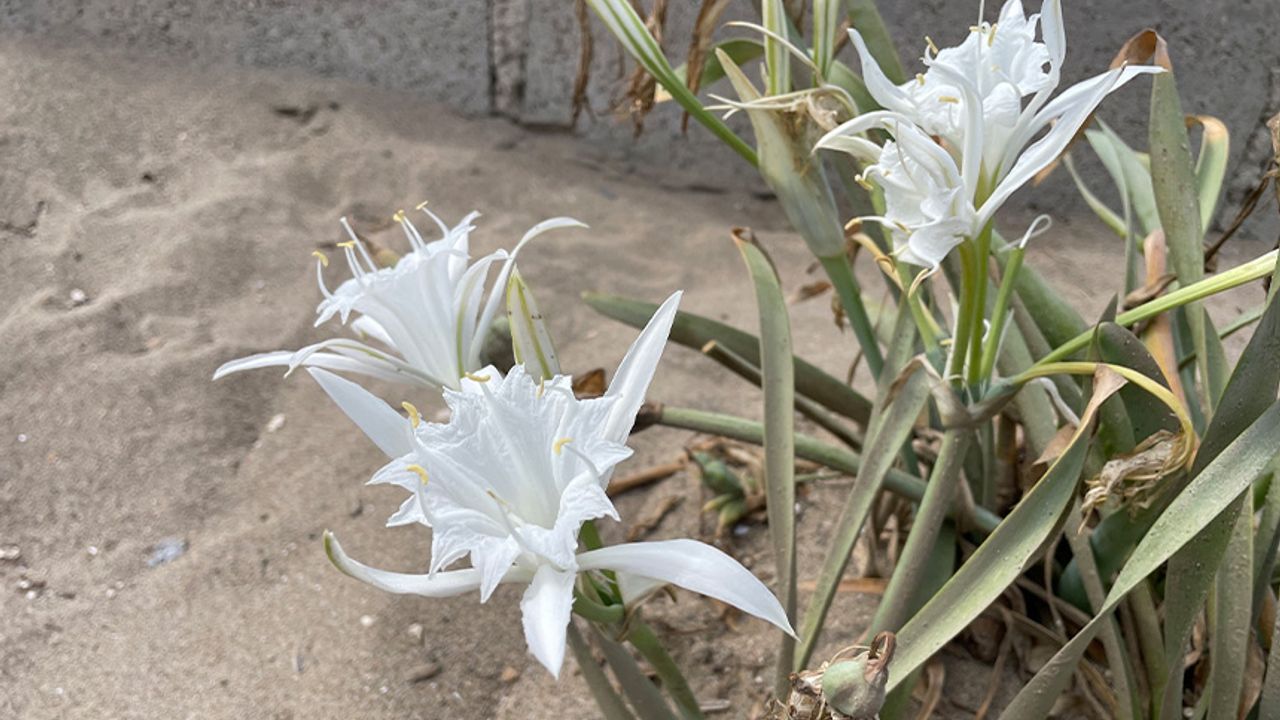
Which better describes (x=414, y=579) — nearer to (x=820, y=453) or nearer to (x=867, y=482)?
(x=867, y=482)

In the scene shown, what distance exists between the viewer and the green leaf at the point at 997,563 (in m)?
0.75

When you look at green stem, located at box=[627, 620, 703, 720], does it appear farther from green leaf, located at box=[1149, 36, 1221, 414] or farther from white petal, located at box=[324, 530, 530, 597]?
green leaf, located at box=[1149, 36, 1221, 414]

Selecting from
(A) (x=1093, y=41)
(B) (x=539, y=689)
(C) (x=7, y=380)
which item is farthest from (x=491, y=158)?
(B) (x=539, y=689)

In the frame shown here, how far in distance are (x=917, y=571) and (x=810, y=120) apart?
381 millimetres

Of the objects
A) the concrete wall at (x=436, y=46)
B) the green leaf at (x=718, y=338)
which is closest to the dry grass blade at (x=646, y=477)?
the green leaf at (x=718, y=338)

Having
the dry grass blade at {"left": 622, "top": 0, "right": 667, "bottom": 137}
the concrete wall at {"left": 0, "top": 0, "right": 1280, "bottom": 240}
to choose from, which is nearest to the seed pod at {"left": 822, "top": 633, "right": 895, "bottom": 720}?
the dry grass blade at {"left": 622, "top": 0, "right": 667, "bottom": 137}

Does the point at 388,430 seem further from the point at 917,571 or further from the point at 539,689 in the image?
the point at 539,689

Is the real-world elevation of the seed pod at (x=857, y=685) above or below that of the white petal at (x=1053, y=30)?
below

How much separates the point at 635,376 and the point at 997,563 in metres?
0.31

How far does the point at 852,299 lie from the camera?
1.02 m

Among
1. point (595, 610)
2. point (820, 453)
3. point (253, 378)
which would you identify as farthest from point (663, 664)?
point (253, 378)

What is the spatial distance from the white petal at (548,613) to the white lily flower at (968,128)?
0.96ft

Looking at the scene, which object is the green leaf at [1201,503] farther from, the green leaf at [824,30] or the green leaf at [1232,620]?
the green leaf at [824,30]

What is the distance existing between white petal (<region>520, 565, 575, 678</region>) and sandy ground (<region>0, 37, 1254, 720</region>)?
59 cm
